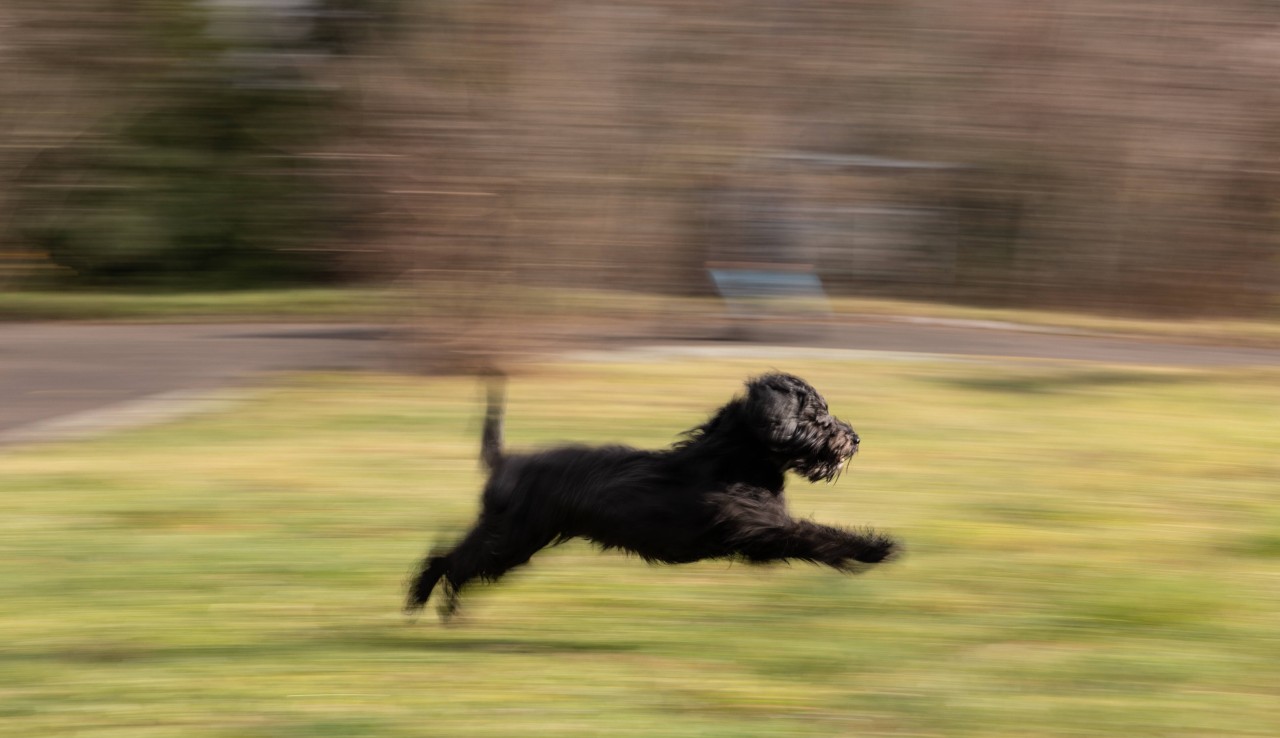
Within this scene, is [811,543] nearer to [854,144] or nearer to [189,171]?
[854,144]

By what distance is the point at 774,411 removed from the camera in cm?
485

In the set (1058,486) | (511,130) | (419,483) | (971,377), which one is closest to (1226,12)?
(971,377)

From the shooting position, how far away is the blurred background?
59.9ft

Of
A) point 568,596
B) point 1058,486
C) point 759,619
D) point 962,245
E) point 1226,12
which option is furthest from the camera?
point 962,245

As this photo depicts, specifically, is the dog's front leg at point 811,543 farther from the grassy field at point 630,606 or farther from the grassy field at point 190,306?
the grassy field at point 190,306

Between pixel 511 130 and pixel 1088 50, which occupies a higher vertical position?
pixel 1088 50

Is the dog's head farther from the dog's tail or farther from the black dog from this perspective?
the dog's tail

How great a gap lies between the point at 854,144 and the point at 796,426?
17613 millimetres

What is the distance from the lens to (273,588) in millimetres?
5688

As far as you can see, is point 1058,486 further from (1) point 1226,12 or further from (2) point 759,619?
(1) point 1226,12

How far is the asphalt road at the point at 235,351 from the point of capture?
12.0m

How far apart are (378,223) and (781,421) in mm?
7870

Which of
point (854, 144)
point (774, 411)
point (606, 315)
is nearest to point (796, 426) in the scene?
point (774, 411)

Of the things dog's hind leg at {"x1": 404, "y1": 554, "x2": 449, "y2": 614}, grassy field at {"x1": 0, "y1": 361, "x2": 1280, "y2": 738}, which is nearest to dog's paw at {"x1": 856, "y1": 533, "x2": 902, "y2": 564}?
grassy field at {"x1": 0, "y1": 361, "x2": 1280, "y2": 738}
